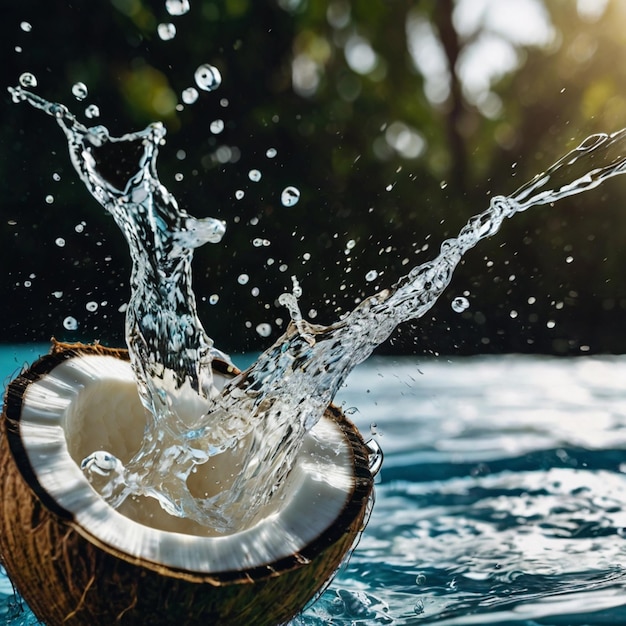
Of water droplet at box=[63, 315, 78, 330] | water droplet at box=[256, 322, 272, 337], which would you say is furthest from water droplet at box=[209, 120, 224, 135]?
water droplet at box=[63, 315, 78, 330]

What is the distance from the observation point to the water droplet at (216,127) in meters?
4.42

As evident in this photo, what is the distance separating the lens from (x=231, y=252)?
4.45m

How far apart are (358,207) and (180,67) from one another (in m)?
1.17

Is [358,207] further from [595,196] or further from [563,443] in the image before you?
[563,443]

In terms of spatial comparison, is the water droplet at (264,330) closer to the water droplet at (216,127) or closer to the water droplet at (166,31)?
the water droplet at (216,127)

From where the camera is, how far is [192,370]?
1138 mm

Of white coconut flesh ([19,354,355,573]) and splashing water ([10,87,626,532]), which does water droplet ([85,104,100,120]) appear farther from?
white coconut flesh ([19,354,355,573])

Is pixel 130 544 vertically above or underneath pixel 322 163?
underneath

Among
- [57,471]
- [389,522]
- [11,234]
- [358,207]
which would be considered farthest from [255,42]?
[57,471]

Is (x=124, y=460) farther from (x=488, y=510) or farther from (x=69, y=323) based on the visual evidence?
(x=69, y=323)

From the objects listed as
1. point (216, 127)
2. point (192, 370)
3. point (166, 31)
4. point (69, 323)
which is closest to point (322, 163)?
point (216, 127)

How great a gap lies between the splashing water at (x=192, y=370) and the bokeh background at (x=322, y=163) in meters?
2.48

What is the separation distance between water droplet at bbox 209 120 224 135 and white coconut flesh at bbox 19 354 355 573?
3402 millimetres

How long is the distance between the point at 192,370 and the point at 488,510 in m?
0.75
